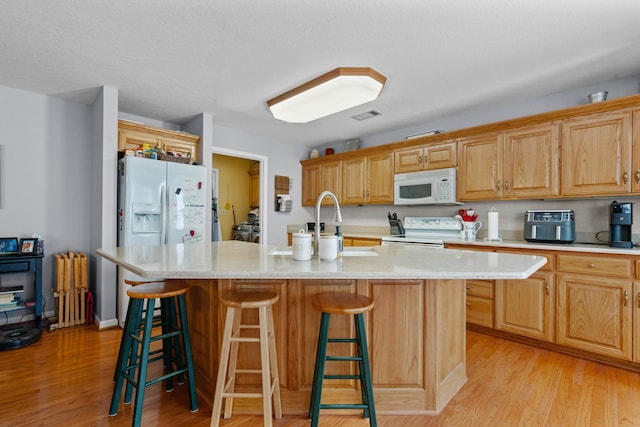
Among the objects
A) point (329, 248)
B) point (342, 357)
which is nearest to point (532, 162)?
point (329, 248)

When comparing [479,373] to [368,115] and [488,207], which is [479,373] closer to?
[488,207]

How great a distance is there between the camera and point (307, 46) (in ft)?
7.64

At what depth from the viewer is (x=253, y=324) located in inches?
71.2

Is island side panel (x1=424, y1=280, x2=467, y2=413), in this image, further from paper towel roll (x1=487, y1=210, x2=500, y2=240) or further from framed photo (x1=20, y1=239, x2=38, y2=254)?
framed photo (x1=20, y1=239, x2=38, y2=254)

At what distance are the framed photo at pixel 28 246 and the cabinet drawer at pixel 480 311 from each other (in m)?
4.31

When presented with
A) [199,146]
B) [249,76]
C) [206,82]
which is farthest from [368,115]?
[199,146]

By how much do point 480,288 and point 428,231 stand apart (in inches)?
36.0

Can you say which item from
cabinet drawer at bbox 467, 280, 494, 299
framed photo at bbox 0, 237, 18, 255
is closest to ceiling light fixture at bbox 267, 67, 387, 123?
cabinet drawer at bbox 467, 280, 494, 299

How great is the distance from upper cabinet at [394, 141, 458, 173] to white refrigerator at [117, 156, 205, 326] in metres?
2.48

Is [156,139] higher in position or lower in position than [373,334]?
higher

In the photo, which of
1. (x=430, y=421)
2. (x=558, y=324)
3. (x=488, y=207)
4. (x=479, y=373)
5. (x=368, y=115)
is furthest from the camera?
(x=368, y=115)

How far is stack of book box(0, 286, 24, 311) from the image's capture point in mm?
2902

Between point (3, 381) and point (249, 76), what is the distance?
2868 millimetres

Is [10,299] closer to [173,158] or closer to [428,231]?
[173,158]
